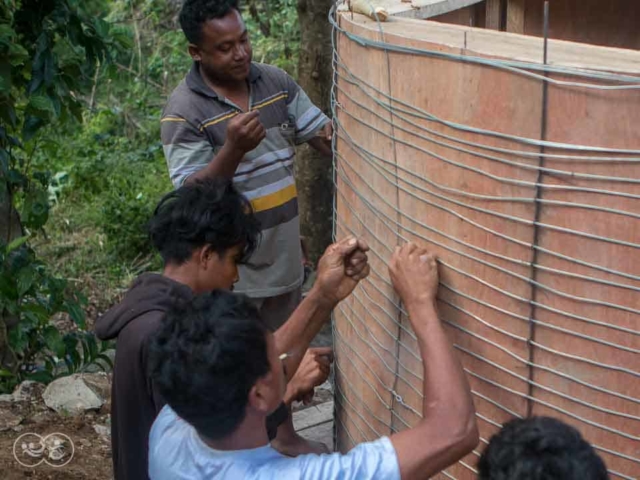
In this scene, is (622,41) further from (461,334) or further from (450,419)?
(450,419)

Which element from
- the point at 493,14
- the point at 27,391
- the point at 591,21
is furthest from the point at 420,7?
the point at 27,391

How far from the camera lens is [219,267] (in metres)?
2.34

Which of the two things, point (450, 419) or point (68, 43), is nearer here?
point (450, 419)

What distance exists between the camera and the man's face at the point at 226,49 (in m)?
Answer: 3.31

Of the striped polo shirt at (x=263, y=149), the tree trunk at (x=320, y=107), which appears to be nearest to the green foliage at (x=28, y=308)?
the striped polo shirt at (x=263, y=149)

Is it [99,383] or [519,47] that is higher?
[519,47]

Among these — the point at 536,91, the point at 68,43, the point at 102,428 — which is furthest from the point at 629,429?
the point at 68,43

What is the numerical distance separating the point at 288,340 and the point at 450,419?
A: 0.63 metres

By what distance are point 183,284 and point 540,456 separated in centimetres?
106

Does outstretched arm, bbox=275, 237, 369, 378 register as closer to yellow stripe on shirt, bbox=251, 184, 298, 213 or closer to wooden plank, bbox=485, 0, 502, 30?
yellow stripe on shirt, bbox=251, 184, 298, 213

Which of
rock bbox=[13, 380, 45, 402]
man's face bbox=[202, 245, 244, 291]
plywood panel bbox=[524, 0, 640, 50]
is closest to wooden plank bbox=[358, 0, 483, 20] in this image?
plywood panel bbox=[524, 0, 640, 50]

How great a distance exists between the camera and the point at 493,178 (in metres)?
2.03

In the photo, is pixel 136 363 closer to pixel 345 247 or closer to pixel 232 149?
pixel 345 247

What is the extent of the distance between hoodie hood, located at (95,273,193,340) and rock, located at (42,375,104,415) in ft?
6.48
